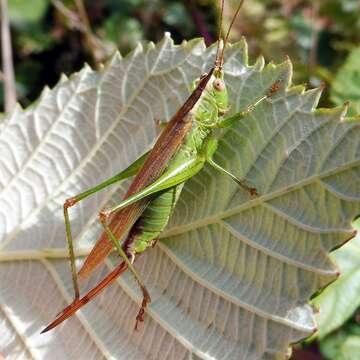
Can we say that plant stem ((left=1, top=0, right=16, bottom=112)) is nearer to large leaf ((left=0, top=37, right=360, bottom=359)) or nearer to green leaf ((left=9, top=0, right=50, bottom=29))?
green leaf ((left=9, top=0, right=50, bottom=29))

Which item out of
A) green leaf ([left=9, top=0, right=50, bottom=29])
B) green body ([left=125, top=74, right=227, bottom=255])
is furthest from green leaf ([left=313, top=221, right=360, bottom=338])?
green leaf ([left=9, top=0, right=50, bottom=29])

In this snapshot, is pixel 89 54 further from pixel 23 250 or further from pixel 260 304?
pixel 260 304

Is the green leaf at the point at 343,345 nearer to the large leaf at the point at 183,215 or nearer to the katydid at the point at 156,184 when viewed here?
the large leaf at the point at 183,215

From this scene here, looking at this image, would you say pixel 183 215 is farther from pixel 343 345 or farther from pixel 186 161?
pixel 343 345

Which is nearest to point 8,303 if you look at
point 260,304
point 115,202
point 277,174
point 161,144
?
point 115,202

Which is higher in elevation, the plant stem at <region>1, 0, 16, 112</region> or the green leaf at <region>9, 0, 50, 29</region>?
the green leaf at <region>9, 0, 50, 29</region>
